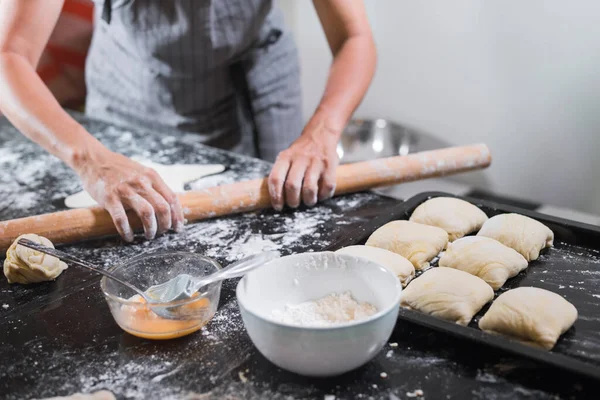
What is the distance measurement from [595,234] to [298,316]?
2.47 feet

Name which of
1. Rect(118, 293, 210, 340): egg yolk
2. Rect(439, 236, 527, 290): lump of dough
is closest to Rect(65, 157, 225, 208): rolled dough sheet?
Rect(118, 293, 210, 340): egg yolk

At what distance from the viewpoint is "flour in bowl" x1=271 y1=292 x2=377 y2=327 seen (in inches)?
40.2

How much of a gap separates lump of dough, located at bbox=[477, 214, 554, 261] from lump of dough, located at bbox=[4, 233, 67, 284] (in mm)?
965

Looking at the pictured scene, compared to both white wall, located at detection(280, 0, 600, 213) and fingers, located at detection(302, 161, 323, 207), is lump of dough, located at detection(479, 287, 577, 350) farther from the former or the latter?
white wall, located at detection(280, 0, 600, 213)

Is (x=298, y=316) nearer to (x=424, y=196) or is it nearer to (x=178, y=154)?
(x=424, y=196)

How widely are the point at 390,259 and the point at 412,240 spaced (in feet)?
0.36

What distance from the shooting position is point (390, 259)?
1239mm

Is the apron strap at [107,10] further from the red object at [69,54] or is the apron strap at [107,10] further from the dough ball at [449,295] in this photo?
the dough ball at [449,295]

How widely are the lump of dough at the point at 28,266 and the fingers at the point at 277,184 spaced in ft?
1.87

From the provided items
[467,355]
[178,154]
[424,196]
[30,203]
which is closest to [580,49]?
[424,196]

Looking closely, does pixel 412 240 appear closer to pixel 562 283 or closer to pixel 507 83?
pixel 562 283

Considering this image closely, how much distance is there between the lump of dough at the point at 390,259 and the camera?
1.22m

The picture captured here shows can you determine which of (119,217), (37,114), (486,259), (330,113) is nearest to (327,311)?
(486,259)

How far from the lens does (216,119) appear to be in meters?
2.34
